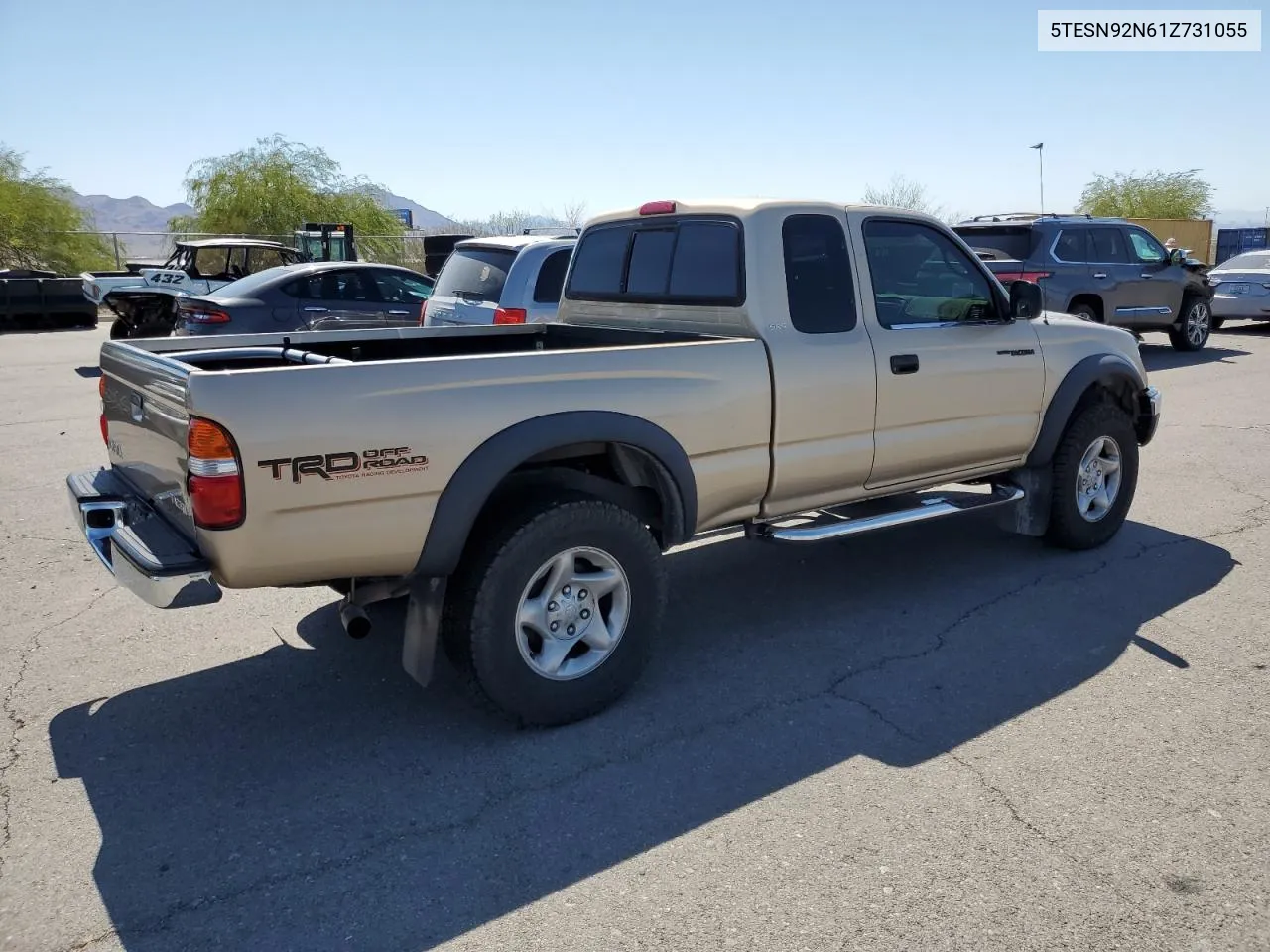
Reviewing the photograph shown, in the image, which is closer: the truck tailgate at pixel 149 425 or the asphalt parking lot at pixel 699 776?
the asphalt parking lot at pixel 699 776

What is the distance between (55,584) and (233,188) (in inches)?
1440

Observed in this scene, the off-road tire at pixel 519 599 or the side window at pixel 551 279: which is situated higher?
the side window at pixel 551 279

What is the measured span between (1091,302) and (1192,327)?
2.90 m

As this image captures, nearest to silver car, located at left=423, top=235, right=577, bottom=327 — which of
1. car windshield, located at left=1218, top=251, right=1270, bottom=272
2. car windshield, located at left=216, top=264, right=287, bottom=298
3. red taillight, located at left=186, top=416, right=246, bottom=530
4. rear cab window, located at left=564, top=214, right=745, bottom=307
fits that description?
rear cab window, located at left=564, top=214, right=745, bottom=307

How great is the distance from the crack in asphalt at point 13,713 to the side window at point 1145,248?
531 inches

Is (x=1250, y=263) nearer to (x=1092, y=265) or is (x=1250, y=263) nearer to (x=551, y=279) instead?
(x=1092, y=265)

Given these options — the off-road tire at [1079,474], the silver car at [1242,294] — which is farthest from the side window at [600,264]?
the silver car at [1242,294]

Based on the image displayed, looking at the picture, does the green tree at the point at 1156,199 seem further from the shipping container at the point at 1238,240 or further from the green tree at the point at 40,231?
the green tree at the point at 40,231

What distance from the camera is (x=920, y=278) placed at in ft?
17.6

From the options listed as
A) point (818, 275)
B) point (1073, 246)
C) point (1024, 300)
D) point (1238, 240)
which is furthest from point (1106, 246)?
point (1238, 240)

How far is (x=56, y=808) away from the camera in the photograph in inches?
137

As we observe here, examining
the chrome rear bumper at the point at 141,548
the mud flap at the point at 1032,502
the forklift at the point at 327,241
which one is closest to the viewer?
the chrome rear bumper at the point at 141,548

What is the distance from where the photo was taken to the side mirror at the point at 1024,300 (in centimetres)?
547

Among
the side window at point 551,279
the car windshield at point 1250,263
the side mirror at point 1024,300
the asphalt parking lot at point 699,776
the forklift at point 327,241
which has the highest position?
the forklift at point 327,241
